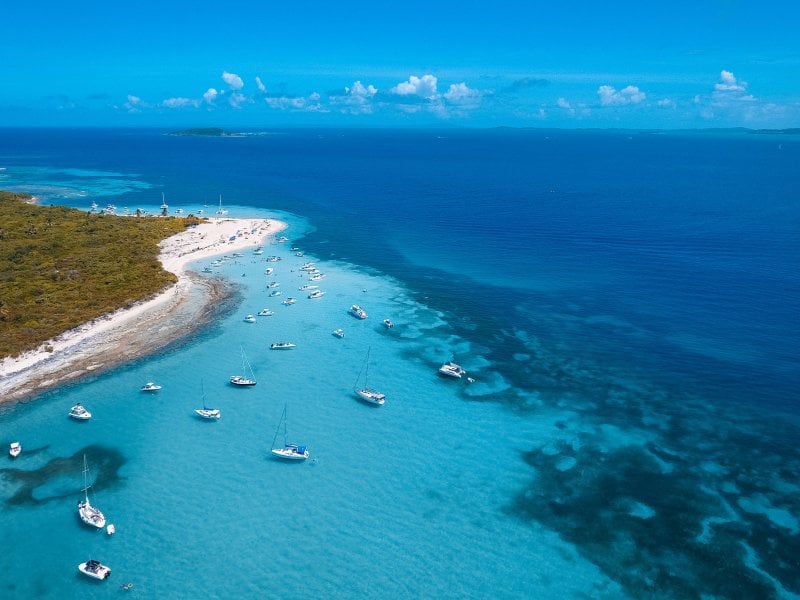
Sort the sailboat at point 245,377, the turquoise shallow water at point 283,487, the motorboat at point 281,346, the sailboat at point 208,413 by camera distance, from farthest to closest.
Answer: the motorboat at point 281,346, the sailboat at point 245,377, the sailboat at point 208,413, the turquoise shallow water at point 283,487

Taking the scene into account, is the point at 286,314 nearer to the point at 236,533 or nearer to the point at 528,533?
the point at 236,533

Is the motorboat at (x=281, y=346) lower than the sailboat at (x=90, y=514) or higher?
higher

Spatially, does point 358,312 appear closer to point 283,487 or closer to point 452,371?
point 452,371

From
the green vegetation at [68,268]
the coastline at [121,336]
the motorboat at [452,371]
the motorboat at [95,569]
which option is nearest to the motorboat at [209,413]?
the coastline at [121,336]

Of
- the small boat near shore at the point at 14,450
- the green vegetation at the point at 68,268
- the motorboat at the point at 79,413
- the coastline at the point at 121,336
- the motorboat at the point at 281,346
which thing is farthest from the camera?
the green vegetation at the point at 68,268

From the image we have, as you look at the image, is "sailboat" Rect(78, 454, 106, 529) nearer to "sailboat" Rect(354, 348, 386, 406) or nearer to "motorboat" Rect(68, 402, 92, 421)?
"motorboat" Rect(68, 402, 92, 421)

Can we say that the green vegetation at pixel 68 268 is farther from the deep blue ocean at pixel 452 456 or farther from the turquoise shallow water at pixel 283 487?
the turquoise shallow water at pixel 283 487

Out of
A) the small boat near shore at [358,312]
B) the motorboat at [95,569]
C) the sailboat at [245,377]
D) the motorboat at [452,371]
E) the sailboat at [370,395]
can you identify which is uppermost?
the small boat near shore at [358,312]
